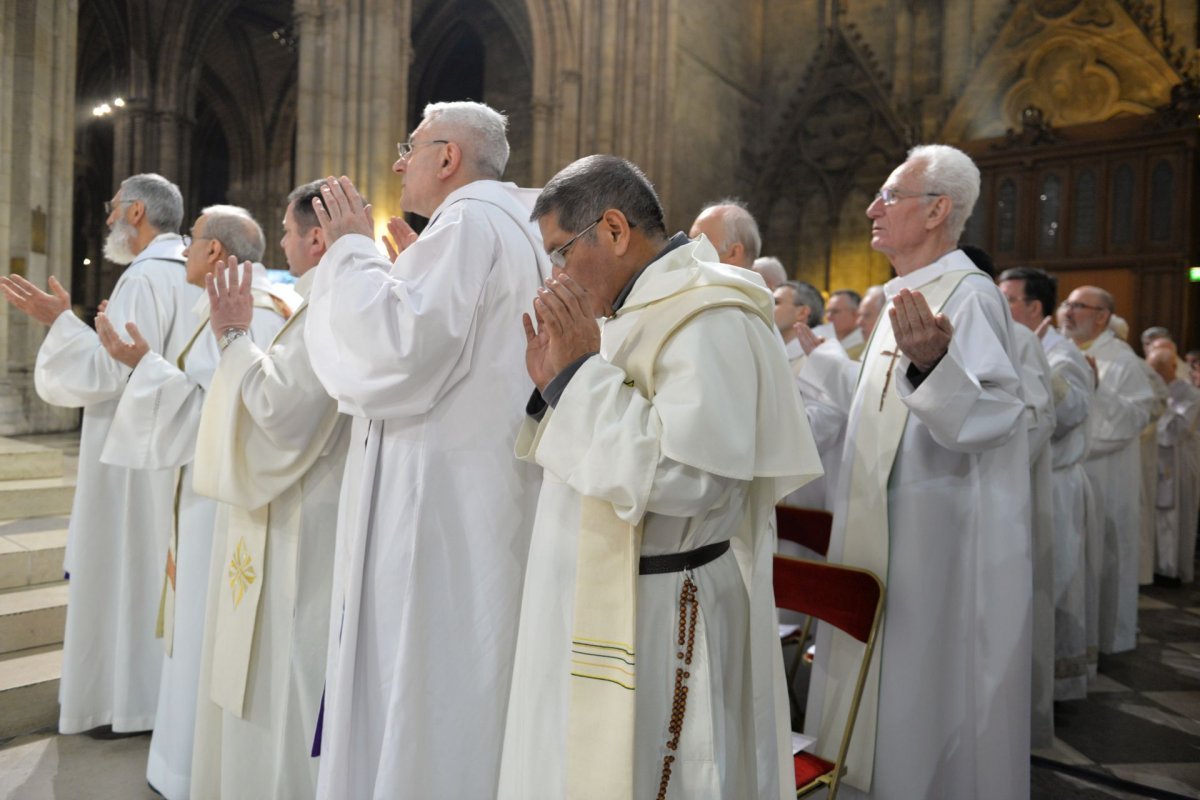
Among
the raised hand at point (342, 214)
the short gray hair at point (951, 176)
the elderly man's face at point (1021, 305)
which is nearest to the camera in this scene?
the raised hand at point (342, 214)

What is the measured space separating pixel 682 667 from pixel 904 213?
2.00 metres

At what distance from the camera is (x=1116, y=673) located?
199 inches

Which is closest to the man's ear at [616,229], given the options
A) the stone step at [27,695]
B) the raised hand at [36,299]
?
the raised hand at [36,299]

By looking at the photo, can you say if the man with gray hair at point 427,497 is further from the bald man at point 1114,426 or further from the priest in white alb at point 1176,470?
the priest in white alb at point 1176,470

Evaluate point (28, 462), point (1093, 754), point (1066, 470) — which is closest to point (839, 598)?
point (1093, 754)

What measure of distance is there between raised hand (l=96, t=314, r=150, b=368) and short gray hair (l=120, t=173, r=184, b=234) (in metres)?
0.84

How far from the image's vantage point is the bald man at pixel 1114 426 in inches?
228

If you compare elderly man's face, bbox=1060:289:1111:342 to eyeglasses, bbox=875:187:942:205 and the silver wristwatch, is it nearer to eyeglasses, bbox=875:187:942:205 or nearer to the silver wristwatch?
eyeglasses, bbox=875:187:942:205

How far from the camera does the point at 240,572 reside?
274cm

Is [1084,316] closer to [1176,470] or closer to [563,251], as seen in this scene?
[1176,470]

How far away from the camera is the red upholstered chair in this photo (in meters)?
2.71

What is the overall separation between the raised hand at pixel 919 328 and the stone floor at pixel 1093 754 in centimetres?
198

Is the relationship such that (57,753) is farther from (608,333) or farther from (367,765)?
(608,333)

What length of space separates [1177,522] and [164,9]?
16.3 meters
